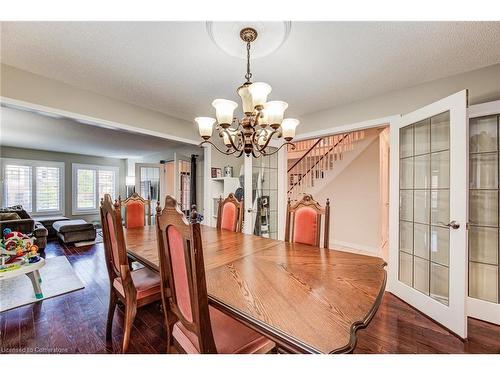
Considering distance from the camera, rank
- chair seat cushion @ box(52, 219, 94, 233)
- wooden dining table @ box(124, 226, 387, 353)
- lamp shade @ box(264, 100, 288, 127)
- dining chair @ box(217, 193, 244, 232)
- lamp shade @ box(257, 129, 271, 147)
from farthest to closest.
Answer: chair seat cushion @ box(52, 219, 94, 233), dining chair @ box(217, 193, 244, 232), lamp shade @ box(257, 129, 271, 147), lamp shade @ box(264, 100, 288, 127), wooden dining table @ box(124, 226, 387, 353)

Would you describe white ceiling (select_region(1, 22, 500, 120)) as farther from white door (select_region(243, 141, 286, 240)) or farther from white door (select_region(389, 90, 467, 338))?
white door (select_region(243, 141, 286, 240))

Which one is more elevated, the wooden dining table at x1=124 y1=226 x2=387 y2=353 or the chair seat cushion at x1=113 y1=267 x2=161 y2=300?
the wooden dining table at x1=124 y1=226 x2=387 y2=353

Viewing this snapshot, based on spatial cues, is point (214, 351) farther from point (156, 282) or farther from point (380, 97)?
point (380, 97)

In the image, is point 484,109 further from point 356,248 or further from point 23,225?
point 23,225

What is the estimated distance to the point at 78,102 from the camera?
2471 millimetres

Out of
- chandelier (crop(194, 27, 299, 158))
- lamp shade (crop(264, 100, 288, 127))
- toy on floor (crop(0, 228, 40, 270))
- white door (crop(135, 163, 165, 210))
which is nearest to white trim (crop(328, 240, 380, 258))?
chandelier (crop(194, 27, 299, 158))

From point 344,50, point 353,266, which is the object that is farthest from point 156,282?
point 344,50

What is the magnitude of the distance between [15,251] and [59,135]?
313 cm

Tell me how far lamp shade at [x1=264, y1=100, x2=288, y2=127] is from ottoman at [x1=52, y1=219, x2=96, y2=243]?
511 cm

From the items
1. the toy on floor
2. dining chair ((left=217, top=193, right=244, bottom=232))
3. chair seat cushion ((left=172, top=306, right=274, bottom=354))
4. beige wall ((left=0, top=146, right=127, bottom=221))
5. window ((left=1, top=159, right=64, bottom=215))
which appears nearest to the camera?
chair seat cushion ((left=172, top=306, right=274, bottom=354))

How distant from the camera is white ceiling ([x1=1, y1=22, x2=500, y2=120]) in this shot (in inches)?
61.2

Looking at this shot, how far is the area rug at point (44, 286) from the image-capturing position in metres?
2.30
